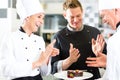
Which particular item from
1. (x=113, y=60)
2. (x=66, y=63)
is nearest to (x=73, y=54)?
(x=66, y=63)

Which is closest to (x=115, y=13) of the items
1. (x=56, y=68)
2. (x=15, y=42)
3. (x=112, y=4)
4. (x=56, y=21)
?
(x=112, y=4)

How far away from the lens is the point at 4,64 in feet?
5.02

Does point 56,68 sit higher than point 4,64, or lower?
lower

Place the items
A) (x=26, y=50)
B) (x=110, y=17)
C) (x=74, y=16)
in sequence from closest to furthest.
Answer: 1. (x=110, y=17)
2. (x=26, y=50)
3. (x=74, y=16)

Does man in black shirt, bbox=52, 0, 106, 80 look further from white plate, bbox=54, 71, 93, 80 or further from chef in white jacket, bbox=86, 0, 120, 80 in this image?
chef in white jacket, bbox=86, 0, 120, 80

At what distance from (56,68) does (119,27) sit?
824 mm

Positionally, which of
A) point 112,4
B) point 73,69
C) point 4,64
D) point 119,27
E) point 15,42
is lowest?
point 73,69

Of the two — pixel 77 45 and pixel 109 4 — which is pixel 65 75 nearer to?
pixel 77 45

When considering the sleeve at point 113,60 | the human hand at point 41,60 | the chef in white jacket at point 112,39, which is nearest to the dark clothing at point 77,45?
the human hand at point 41,60

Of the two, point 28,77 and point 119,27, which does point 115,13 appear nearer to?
point 119,27

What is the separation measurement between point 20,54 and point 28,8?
342 millimetres

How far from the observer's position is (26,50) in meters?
1.63

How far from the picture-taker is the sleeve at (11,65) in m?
1.52

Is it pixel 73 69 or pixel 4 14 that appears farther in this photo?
pixel 4 14
